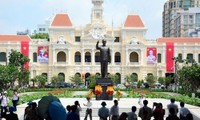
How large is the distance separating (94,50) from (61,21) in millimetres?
7882

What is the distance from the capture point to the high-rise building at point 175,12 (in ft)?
368

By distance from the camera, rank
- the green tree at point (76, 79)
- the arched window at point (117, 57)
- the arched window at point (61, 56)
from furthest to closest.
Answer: the arched window at point (117, 57) < the arched window at point (61, 56) < the green tree at point (76, 79)

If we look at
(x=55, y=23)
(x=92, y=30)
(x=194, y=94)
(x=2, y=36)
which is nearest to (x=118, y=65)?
(x=92, y=30)

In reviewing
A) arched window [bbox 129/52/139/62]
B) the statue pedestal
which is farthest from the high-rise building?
the statue pedestal

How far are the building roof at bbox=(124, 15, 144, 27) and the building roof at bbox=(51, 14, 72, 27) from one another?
10055 millimetres

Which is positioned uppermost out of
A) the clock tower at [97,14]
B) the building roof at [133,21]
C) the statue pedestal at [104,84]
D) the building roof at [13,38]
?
the clock tower at [97,14]

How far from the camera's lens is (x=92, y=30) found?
3182 inches

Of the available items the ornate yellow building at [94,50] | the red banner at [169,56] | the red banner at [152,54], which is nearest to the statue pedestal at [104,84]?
the ornate yellow building at [94,50]

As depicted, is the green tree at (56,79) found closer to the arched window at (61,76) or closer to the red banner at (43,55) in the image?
the arched window at (61,76)

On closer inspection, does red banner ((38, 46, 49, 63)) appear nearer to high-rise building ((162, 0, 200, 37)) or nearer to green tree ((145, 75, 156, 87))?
green tree ((145, 75, 156, 87))

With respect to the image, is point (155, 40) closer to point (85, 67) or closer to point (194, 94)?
point (85, 67)

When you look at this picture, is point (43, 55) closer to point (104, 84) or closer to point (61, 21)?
point (61, 21)

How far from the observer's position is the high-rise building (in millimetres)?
112250

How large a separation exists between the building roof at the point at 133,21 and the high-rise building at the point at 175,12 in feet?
90.8
